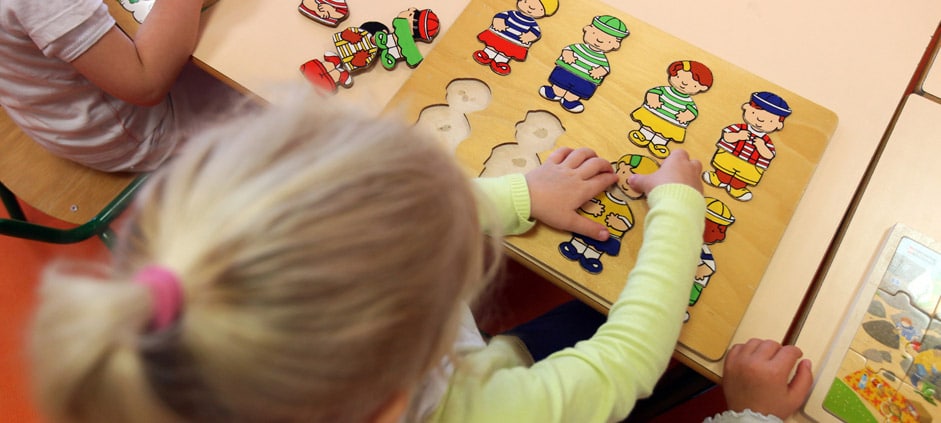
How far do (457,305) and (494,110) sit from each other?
0.33m

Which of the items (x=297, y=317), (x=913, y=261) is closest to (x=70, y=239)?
(x=297, y=317)

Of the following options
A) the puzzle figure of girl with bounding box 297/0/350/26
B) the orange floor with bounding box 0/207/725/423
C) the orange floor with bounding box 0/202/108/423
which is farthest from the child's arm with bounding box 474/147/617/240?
the orange floor with bounding box 0/202/108/423

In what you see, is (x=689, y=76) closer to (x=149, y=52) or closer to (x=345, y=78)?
(x=345, y=78)

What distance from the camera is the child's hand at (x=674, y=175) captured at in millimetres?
629

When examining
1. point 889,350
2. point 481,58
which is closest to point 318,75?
point 481,58

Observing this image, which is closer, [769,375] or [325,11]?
[769,375]

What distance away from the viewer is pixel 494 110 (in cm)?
70

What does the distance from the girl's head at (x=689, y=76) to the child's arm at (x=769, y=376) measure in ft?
0.99

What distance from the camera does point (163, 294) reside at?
301 mm

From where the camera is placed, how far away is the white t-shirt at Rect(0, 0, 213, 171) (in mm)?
680

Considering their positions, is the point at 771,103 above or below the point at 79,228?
above

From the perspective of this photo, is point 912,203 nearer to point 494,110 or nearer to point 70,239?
point 494,110

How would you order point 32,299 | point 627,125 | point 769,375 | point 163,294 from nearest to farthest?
point 163,294, point 769,375, point 627,125, point 32,299

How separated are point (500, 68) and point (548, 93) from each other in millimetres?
68
